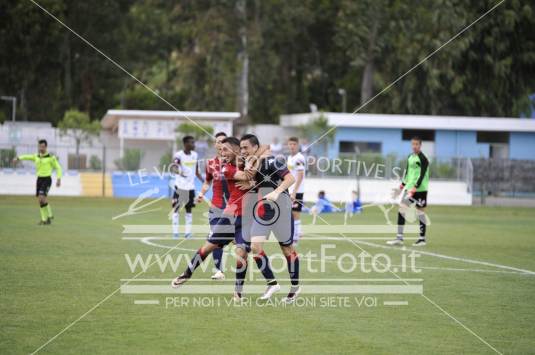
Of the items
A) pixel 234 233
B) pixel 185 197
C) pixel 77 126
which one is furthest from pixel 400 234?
pixel 77 126

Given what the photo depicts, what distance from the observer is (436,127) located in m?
47.8

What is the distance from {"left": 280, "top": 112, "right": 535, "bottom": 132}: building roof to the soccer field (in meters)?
29.4

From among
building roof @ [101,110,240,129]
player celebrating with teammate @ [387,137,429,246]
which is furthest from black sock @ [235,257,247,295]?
building roof @ [101,110,240,129]

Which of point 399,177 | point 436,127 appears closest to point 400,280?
point 399,177

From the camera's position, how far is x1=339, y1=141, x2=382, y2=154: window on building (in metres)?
49.0

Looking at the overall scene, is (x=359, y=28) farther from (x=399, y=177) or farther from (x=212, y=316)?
(x=212, y=316)

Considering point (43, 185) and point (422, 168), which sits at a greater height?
point (422, 168)

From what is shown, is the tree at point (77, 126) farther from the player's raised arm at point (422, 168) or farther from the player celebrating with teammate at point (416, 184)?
the player's raised arm at point (422, 168)

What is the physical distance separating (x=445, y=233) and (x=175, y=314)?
47.8 feet

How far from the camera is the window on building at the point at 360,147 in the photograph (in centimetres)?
4897

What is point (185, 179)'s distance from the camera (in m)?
19.6

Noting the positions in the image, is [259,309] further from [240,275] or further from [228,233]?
[228,233]

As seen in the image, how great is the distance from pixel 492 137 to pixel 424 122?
17.4 ft

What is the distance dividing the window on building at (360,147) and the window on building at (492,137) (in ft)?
21.0
